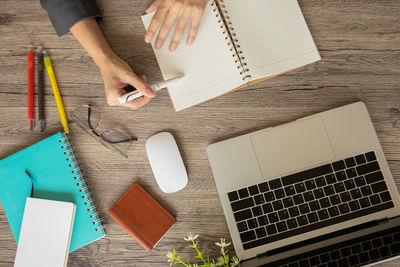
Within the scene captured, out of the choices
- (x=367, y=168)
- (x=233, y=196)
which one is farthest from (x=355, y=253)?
(x=233, y=196)

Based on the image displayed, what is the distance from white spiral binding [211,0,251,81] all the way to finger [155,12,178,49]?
13 centimetres

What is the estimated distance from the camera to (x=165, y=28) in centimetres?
92

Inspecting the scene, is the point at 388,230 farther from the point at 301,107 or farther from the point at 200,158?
the point at 200,158

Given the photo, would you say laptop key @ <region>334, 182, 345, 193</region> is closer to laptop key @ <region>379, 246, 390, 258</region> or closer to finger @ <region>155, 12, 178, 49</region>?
laptop key @ <region>379, 246, 390, 258</region>

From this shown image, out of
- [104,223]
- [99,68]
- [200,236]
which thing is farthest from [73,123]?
[200,236]

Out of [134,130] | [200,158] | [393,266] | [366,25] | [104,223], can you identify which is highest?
[366,25]

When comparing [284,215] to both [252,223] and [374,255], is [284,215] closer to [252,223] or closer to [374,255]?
[252,223]

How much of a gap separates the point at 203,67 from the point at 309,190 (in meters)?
0.48

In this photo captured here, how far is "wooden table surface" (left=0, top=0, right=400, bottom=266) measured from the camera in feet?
3.03

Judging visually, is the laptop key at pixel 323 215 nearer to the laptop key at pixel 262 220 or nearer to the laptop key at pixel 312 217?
the laptop key at pixel 312 217

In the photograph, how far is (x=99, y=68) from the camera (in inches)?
37.4

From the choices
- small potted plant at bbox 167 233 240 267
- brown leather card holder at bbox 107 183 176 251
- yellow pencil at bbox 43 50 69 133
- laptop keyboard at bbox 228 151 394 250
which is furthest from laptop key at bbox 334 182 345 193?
yellow pencil at bbox 43 50 69 133

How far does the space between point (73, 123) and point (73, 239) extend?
0.35 m

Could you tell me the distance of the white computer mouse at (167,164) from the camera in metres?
0.90
